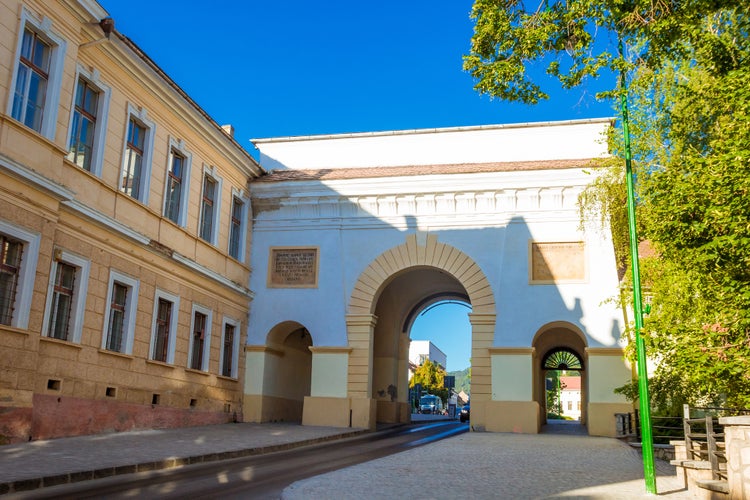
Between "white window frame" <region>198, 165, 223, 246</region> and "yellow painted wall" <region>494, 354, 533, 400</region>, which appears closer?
"white window frame" <region>198, 165, 223, 246</region>

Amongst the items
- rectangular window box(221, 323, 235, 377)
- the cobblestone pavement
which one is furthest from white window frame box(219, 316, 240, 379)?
the cobblestone pavement

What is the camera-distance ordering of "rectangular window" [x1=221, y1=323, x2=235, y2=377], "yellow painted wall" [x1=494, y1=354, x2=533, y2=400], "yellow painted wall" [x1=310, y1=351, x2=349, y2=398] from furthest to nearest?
"yellow painted wall" [x1=310, y1=351, x2=349, y2=398]
"rectangular window" [x1=221, y1=323, x2=235, y2=377]
"yellow painted wall" [x1=494, y1=354, x2=533, y2=400]

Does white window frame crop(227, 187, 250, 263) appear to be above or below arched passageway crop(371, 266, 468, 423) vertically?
above

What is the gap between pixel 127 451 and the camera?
43.2 feet

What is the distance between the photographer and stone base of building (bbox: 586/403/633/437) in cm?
2220

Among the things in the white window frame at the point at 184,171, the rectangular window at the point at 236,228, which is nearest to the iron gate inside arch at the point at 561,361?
the rectangular window at the point at 236,228

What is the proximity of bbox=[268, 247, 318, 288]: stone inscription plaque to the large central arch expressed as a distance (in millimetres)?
1742

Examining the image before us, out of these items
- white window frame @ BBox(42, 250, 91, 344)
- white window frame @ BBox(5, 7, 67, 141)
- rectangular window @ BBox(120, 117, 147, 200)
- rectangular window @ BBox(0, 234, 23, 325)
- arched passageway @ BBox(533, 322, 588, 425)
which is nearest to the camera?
rectangular window @ BBox(0, 234, 23, 325)

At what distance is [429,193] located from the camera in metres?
24.6

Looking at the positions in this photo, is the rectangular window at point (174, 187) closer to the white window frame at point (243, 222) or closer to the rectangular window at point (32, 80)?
the white window frame at point (243, 222)

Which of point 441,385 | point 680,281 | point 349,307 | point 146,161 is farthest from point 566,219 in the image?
point 441,385

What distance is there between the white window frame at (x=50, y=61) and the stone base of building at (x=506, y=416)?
14.9 metres

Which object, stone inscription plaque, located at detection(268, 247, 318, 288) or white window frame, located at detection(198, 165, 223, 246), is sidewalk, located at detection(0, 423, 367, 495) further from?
stone inscription plaque, located at detection(268, 247, 318, 288)

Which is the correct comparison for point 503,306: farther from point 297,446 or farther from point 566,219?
point 297,446
